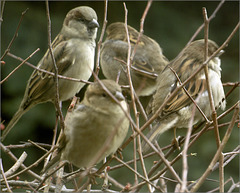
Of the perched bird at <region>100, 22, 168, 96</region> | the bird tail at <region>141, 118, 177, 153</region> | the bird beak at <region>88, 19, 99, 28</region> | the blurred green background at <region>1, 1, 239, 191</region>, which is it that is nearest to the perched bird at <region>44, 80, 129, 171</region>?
the bird tail at <region>141, 118, 177, 153</region>

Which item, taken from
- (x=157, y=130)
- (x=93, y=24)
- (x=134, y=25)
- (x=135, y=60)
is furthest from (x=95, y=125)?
(x=134, y=25)

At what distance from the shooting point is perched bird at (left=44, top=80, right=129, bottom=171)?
1.76 meters

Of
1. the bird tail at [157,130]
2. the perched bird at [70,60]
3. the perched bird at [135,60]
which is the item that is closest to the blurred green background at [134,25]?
the perched bird at [135,60]

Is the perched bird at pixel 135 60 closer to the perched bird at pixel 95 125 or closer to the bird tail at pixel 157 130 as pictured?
the bird tail at pixel 157 130

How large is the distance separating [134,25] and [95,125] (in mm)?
3509

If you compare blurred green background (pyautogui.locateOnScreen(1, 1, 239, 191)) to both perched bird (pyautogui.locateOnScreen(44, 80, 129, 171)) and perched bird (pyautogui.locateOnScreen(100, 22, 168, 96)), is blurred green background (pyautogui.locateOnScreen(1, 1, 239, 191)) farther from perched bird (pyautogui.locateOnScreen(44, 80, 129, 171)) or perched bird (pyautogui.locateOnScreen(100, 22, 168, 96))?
perched bird (pyautogui.locateOnScreen(44, 80, 129, 171))

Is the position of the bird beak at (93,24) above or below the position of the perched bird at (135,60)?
above

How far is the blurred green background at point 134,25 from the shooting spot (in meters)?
4.53

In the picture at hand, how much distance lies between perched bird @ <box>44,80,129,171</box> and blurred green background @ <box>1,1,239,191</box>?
2.26 meters

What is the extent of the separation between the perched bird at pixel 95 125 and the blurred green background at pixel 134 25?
2255mm

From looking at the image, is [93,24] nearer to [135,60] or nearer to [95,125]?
[135,60]

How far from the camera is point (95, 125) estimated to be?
1.78 meters

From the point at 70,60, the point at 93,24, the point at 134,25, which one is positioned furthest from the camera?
the point at 134,25

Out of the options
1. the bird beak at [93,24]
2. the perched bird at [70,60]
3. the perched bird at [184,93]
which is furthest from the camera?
the perched bird at [70,60]
